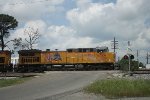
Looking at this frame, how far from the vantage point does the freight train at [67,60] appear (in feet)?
205

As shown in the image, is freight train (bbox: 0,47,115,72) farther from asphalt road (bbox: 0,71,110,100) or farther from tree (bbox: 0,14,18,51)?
tree (bbox: 0,14,18,51)

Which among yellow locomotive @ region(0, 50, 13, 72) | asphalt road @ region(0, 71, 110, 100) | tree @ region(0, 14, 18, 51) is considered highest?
tree @ region(0, 14, 18, 51)

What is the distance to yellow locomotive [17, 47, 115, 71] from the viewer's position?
6266 cm

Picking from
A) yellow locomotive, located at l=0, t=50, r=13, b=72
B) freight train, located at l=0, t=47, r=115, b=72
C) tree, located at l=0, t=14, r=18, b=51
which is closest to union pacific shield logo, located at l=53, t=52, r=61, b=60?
freight train, located at l=0, t=47, r=115, b=72

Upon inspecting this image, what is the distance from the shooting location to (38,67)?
62375mm

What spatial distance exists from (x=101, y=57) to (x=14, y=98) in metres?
42.0

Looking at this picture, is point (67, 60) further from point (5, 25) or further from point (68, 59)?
point (5, 25)

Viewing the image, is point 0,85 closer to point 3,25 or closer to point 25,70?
point 25,70

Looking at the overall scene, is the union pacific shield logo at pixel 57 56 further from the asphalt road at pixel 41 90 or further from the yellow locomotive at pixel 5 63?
the asphalt road at pixel 41 90

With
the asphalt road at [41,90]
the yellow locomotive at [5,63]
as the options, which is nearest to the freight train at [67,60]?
Result: the yellow locomotive at [5,63]

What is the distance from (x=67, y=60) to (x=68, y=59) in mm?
253

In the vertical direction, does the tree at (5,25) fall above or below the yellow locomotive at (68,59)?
above

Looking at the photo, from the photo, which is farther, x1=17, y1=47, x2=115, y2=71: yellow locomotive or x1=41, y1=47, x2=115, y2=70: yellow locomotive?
x1=41, y1=47, x2=115, y2=70: yellow locomotive

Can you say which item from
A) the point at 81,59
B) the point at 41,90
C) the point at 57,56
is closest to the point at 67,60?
the point at 57,56
